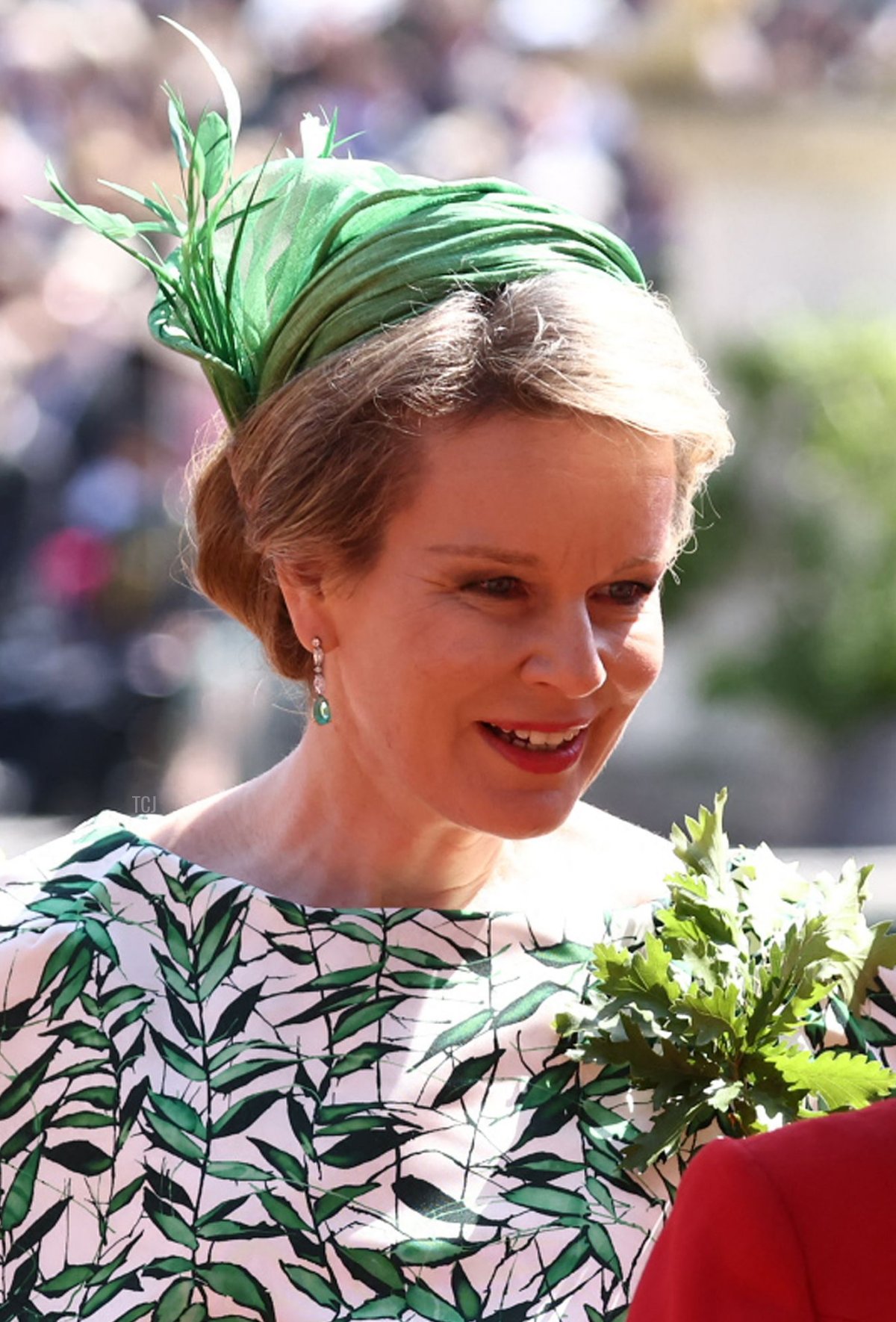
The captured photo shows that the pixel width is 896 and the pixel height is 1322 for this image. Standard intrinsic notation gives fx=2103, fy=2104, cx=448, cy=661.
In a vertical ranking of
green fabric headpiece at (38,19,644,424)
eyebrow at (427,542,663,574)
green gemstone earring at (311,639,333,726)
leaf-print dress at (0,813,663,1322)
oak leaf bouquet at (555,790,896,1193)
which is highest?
green fabric headpiece at (38,19,644,424)

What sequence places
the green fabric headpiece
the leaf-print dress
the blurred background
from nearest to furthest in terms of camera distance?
the leaf-print dress, the green fabric headpiece, the blurred background

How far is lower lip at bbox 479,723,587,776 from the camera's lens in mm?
2354

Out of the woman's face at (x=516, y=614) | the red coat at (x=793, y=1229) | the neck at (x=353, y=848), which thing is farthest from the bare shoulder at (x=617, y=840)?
the red coat at (x=793, y=1229)

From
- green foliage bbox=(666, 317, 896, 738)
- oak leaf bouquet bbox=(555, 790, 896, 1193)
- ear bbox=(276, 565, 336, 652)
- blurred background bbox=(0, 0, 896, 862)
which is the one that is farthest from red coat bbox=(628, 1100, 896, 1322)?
green foliage bbox=(666, 317, 896, 738)

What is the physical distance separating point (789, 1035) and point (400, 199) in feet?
3.58

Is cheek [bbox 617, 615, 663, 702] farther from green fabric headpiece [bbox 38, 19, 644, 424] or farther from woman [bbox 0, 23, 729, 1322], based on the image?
green fabric headpiece [bbox 38, 19, 644, 424]

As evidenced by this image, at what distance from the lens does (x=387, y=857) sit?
2617mm

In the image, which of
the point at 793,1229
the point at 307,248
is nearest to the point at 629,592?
the point at 307,248

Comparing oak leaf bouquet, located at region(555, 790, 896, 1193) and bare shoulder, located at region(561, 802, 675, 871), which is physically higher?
bare shoulder, located at region(561, 802, 675, 871)

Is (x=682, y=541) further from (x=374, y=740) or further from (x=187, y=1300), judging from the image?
(x=187, y=1300)

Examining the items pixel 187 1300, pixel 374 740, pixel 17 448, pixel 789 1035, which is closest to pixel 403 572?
pixel 374 740

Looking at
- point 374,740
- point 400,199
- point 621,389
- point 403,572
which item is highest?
point 400,199

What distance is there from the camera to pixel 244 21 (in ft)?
26.1

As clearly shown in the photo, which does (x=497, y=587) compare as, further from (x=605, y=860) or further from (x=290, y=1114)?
(x=290, y=1114)
